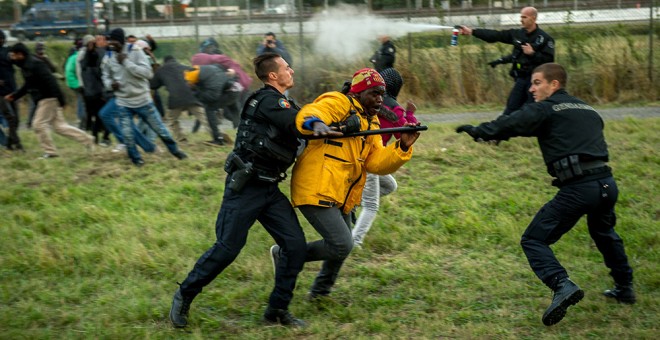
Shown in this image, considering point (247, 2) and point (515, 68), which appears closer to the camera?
point (515, 68)

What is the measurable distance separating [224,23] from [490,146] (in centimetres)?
829

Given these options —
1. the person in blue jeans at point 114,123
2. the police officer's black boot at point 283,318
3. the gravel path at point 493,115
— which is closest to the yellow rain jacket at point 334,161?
the police officer's black boot at point 283,318

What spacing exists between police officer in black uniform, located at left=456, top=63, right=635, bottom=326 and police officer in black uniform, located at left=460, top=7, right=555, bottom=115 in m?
5.54

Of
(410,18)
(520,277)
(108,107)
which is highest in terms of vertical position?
(410,18)

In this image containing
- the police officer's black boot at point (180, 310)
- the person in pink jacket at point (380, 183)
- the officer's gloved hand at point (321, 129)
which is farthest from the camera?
the person in pink jacket at point (380, 183)

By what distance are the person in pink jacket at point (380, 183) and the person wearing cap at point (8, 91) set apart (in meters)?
7.99

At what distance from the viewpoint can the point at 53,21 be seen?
1916 cm

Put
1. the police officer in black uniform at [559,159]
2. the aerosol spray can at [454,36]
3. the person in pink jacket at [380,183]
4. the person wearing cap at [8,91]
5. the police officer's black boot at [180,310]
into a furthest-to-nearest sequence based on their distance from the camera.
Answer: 1. the person wearing cap at [8,91]
2. the aerosol spray can at [454,36]
3. the person in pink jacket at [380,183]
4. the police officer's black boot at [180,310]
5. the police officer in black uniform at [559,159]

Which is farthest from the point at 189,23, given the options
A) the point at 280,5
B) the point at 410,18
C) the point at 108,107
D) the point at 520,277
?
the point at 520,277

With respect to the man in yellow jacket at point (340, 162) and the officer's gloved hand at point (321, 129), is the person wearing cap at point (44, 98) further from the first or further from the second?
the officer's gloved hand at point (321, 129)

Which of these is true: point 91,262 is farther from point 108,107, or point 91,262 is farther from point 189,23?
point 189,23

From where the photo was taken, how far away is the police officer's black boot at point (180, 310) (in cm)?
573

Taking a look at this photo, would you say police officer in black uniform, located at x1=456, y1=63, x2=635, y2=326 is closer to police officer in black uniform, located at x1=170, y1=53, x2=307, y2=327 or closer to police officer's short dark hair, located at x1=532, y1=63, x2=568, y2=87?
police officer's short dark hair, located at x1=532, y1=63, x2=568, y2=87

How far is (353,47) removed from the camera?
17.8 metres
